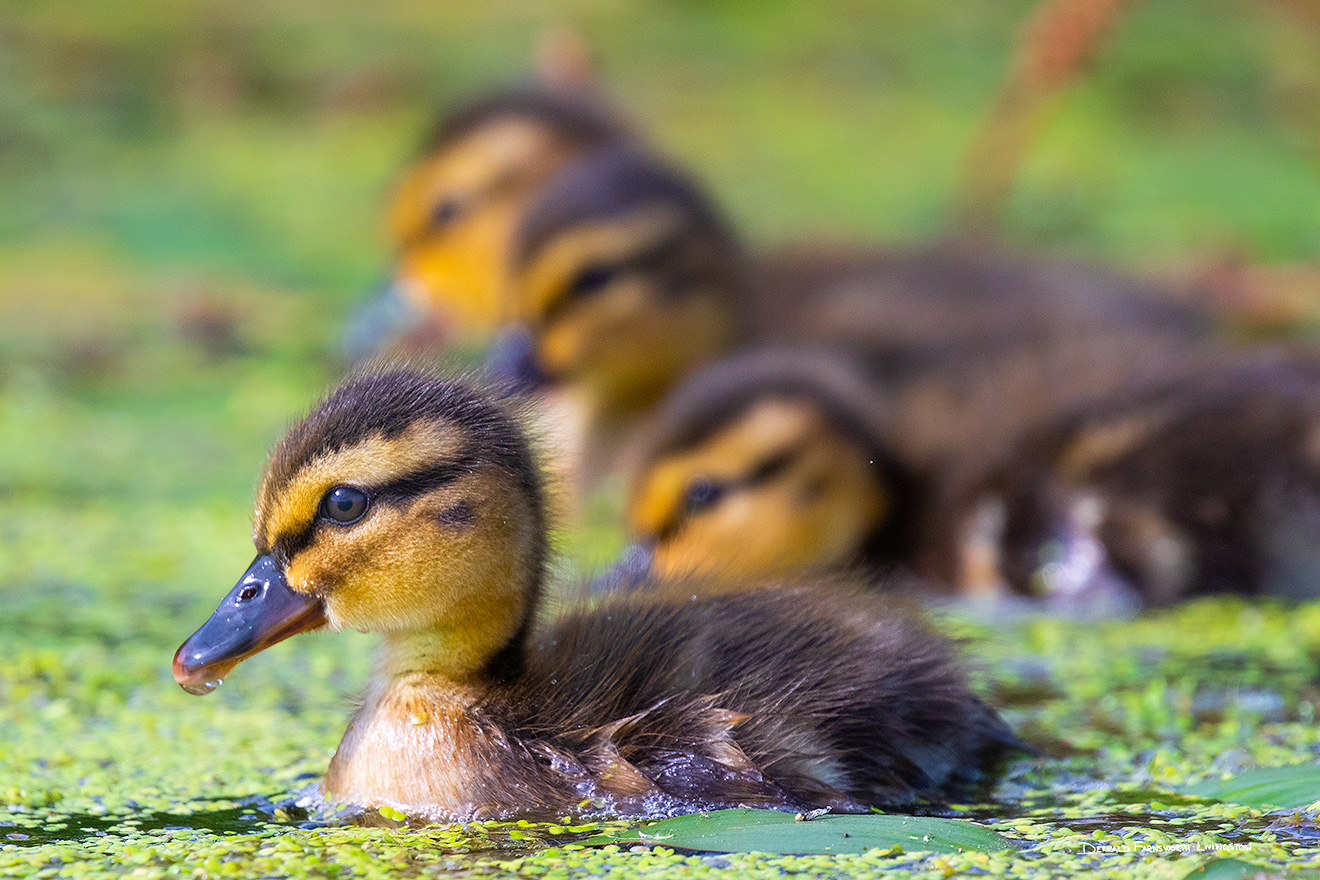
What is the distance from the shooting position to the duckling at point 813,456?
463cm

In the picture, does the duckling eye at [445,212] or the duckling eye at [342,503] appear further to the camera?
the duckling eye at [445,212]

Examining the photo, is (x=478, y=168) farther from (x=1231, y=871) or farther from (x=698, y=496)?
(x=1231, y=871)

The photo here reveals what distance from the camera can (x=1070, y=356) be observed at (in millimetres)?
5031

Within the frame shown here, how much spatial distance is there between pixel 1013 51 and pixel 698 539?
233 inches

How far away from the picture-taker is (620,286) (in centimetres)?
581

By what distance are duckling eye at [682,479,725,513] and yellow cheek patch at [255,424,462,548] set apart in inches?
74.1

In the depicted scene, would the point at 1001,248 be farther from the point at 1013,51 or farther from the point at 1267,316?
the point at 1013,51

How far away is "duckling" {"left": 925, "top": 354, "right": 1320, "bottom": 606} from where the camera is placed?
4.34 metres

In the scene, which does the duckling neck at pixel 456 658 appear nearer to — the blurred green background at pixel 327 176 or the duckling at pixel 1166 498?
the blurred green background at pixel 327 176

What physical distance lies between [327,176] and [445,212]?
1.99 metres

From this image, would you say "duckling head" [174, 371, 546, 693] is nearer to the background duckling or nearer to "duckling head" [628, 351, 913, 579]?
"duckling head" [628, 351, 913, 579]

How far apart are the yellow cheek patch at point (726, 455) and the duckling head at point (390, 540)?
1.83 meters

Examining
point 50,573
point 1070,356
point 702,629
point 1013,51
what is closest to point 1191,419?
point 1070,356

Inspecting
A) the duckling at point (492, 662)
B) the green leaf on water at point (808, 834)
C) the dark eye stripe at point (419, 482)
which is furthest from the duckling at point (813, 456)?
the green leaf on water at point (808, 834)
